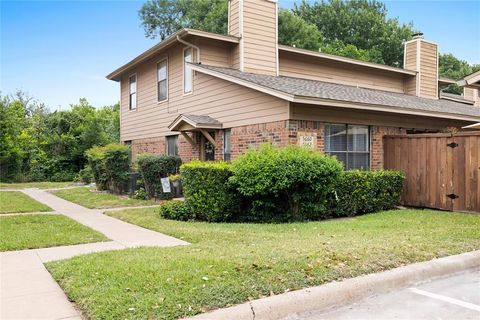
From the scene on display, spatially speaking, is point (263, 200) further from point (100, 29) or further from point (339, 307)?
point (100, 29)

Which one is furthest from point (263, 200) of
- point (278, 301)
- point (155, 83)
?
point (155, 83)

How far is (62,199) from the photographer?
571 inches

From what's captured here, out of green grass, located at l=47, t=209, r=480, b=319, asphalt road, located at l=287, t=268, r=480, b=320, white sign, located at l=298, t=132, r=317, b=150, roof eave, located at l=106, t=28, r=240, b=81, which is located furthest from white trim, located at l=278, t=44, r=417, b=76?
asphalt road, located at l=287, t=268, r=480, b=320

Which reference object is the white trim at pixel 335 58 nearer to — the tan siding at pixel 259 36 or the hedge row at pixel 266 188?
the tan siding at pixel 259 36

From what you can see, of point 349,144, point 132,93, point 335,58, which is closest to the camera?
point 349,144

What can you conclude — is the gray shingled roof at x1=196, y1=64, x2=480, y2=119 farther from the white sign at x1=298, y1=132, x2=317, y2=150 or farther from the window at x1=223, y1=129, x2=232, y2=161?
the window at x1=223, y1=129, x2=232, y2=161

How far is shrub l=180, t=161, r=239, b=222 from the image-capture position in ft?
30.2

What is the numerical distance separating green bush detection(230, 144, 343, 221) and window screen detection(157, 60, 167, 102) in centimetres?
866

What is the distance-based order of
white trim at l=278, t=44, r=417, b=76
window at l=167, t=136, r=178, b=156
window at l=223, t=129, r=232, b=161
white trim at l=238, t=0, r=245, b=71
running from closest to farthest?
window at l=223, t=129, r=232, b=161 → white trim at l=238, t=0, r=245, b=71 → white trim at l=278, t=44, r=417, b=76 → window at l=167, t=136, r=178, b=156

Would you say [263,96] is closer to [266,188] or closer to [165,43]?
[266,188]

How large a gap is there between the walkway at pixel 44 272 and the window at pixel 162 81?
862 cm

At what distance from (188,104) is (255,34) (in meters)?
3.42

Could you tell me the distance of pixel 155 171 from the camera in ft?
44.3

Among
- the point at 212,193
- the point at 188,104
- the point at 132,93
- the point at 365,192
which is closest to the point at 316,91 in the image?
the point at 365,192
